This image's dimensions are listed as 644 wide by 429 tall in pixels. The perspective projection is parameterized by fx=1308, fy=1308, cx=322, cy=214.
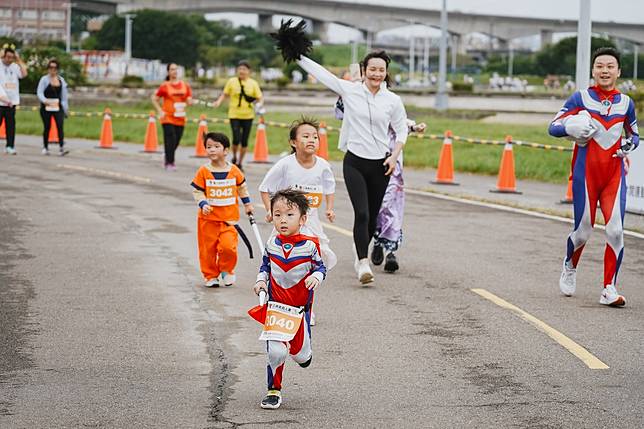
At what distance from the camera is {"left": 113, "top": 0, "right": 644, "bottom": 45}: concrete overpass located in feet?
411

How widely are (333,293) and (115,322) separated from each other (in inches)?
85.8

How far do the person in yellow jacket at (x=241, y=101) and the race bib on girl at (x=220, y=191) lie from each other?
37.8 ft

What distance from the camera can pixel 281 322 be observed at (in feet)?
23.4

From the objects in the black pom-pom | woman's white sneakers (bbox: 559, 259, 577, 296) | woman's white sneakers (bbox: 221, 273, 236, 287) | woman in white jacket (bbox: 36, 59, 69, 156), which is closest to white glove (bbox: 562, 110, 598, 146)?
woman's white sneakers (bbox: 559, 259, 577, 296)

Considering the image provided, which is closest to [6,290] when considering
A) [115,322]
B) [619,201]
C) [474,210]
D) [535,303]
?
[115,322]

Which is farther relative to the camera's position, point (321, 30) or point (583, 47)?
point (321, 30)

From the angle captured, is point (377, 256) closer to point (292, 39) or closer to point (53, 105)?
point (292, 39)

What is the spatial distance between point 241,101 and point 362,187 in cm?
1187

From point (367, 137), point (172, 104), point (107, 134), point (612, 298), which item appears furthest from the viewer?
point (107, 134)

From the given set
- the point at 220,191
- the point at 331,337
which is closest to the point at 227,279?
the point at 220,191

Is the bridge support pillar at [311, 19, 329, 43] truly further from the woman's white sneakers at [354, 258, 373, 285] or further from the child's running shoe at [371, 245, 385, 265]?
the woman's white sneakers at [354, 258, 373, 285]

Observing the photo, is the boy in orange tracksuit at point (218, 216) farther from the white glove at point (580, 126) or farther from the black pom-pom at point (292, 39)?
the white glove at point (580, 126)

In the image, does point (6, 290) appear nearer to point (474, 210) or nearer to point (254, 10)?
point (474, 210)

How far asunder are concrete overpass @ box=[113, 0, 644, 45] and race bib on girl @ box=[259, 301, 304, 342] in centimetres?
11788
